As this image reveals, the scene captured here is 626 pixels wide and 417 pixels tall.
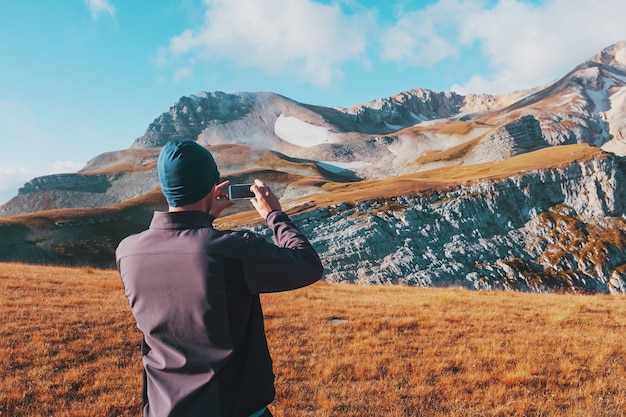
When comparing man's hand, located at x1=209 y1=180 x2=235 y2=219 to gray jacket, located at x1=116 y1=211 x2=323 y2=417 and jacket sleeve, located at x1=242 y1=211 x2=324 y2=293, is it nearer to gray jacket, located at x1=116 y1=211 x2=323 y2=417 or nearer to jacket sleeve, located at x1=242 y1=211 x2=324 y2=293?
gray jacket, located at x1=116 y1=211 x2=323 y2=417

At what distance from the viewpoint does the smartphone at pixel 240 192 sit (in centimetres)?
378

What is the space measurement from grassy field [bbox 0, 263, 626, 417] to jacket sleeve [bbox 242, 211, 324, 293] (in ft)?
16.8

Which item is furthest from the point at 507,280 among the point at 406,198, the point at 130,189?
the point at 130,189

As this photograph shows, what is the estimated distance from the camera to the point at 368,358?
9930 mm

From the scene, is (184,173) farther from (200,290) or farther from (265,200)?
(200,290)

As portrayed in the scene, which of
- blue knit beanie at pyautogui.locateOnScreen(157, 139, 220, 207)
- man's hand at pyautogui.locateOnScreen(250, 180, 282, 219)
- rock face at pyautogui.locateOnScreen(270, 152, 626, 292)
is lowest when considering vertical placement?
rock face at pyautogui.locateOnScreen(270, 152, 626, 292)

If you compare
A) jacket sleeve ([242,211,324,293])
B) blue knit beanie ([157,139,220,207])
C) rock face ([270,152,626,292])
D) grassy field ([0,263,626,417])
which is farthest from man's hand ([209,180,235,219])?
rock face ([270,152,626,292])

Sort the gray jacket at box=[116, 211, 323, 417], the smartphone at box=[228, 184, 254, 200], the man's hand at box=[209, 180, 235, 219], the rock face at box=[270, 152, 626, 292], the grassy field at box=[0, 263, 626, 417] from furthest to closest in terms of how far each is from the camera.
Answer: the rock face at box=[270, 152, 626, 292], the grassy field at box=[0, 263, 626, 417], the smartphone at box=[228, 184, 254, 200], the man's hand at box=[209, 180, 235, 219], the gray jacket at box=[116, 211, 323, 417]

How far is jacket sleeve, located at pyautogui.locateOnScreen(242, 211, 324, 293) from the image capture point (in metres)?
2.94

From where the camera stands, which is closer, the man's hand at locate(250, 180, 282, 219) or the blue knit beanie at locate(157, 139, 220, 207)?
the blue knit beanie at locate(157, 139, 220, 207)

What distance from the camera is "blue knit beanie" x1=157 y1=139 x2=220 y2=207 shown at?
3.12 meters

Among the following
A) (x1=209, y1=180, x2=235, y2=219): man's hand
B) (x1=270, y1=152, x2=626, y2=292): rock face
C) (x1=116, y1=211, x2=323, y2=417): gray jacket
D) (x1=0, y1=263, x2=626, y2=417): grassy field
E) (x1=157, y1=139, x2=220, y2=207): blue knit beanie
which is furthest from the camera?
(x1=270, y1=152, x2=626, y2=292): rock face

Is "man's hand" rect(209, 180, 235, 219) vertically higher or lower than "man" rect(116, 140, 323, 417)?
higher

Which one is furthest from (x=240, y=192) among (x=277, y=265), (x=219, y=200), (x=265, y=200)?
(x=277, y=265)
